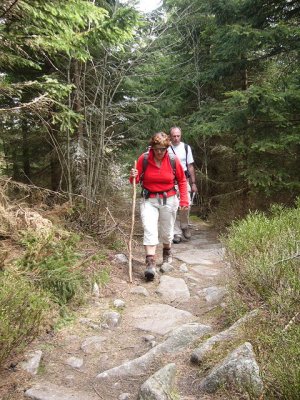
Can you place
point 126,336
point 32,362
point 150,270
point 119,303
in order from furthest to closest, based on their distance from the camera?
point 150,270 → point 119,303 → point 126,336 → point 32,362

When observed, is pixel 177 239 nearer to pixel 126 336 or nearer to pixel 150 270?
pixel 150 270

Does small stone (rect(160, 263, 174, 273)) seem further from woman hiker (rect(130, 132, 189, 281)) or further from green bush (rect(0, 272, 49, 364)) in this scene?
green bush (rect(0, 272, 49, 364))

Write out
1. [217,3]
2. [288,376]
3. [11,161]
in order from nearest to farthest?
[288,376] → [217,3] → [11,161]

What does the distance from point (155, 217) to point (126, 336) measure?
2422 millimetres

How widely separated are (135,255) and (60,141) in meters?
3.32

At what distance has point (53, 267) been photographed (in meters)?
4.64

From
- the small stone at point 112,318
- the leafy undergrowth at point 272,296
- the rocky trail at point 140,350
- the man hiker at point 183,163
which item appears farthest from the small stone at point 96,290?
the man hiker at point 183,163

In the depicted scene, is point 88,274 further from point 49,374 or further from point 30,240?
point 49,374

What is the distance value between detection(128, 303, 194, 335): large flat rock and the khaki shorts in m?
1.37

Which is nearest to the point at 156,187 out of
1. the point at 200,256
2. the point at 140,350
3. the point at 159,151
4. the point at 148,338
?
the point at 159,151

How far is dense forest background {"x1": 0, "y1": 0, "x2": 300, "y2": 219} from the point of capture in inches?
207

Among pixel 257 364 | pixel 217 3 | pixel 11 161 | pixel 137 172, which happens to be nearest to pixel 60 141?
pixel 11 161

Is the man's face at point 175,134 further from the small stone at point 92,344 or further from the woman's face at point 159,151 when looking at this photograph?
the small stone at point 92,344

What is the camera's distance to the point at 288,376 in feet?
7.25
